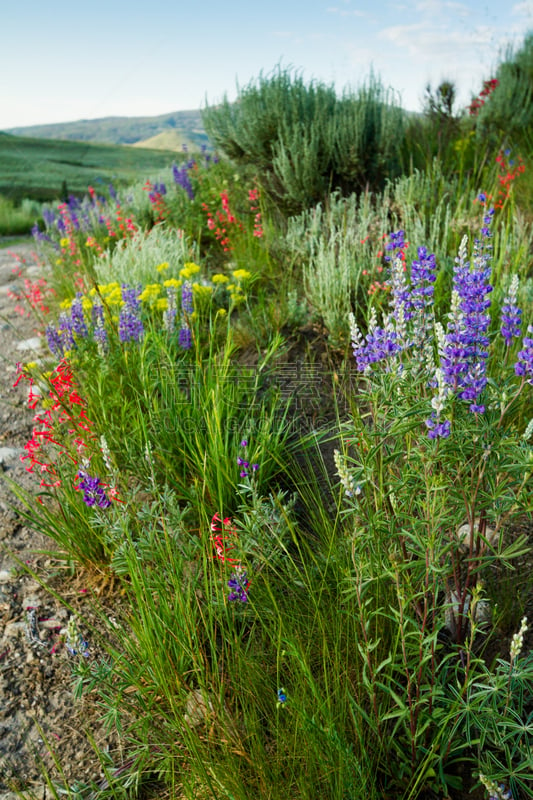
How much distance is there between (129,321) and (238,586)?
1.68 metres

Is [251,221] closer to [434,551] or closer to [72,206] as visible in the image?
[72,206]

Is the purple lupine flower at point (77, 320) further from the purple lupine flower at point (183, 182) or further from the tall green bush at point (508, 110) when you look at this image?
the tall green bush at point (508, 110)

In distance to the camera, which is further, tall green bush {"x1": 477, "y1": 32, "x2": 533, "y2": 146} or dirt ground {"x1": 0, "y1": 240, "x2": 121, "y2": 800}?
tall green bush {"x1": 477, "y1": 32, "x2": 533, "y2": 146}

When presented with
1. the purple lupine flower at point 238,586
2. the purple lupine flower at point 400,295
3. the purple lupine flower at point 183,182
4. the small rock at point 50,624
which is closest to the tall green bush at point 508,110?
the purple lupine flower at point 183,182

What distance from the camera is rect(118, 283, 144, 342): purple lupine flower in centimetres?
302

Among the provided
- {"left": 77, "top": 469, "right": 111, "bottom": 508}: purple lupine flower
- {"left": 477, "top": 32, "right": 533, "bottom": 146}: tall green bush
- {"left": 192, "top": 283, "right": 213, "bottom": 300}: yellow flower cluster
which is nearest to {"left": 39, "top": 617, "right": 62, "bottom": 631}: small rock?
{"left": 77, "top": 469, "right": 111, "bottom": 508}: purple lupine flower

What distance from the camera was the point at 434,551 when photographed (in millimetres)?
1398

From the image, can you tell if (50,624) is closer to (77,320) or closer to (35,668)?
(35,668)

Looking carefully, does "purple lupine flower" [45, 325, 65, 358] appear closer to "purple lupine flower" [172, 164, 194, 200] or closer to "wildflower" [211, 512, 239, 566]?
"wildflower" [211, 512, 239, 566]

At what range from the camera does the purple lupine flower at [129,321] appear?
A: 3.02 m

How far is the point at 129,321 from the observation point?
306 cm

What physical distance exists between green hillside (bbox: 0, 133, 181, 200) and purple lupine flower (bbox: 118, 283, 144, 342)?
8.51m

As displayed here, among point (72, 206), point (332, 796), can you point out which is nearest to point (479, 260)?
point (332, 796)

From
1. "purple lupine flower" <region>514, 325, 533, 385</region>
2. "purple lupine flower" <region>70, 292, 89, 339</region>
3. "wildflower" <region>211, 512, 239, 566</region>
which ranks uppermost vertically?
"purple lupine flower" <region>514, 325, 533, 385</region>
